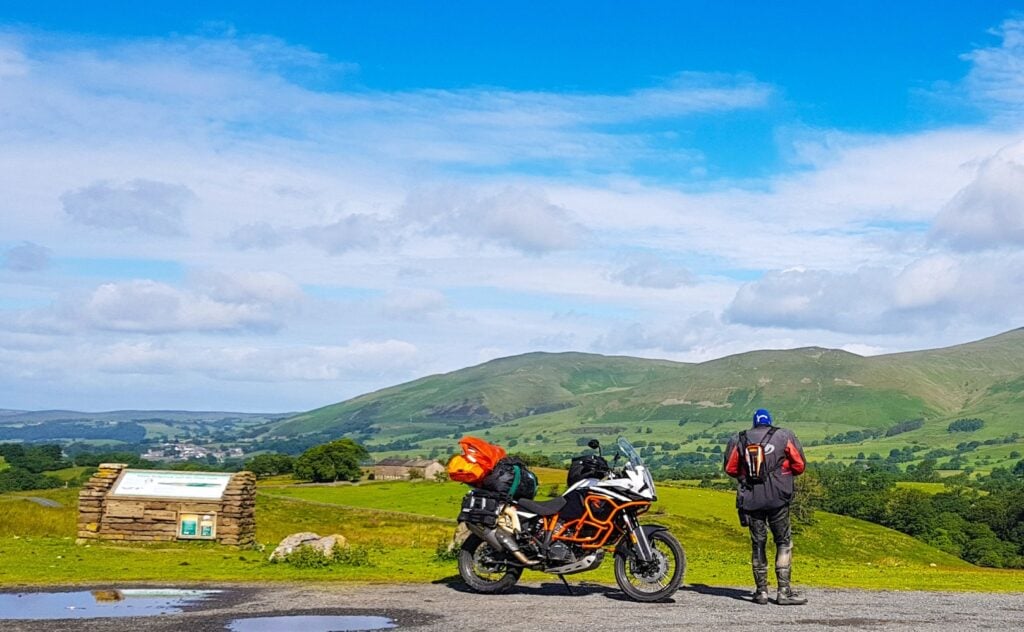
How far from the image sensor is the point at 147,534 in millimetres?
31016

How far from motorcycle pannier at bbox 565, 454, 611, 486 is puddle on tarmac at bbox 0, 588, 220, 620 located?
6.57m

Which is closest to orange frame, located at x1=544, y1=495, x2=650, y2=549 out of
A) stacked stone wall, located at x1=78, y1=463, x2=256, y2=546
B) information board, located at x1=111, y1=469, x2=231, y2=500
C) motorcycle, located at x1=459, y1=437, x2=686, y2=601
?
motorcycle, located at x1=459, y1=437, x2=686, y2=601

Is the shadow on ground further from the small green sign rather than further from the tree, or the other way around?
the tree

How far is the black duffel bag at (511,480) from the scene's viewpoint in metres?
17.0

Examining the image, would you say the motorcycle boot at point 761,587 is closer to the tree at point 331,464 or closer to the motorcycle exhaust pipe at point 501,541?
the motorcycle exhaust pipe at point 501,541

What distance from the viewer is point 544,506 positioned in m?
16.7

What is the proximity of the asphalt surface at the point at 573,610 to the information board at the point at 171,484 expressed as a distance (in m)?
15.0

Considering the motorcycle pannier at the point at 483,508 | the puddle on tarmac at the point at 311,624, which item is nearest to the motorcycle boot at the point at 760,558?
the motorcycle pannier at the point at 483,508

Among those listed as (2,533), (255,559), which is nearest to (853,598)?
(255,559)

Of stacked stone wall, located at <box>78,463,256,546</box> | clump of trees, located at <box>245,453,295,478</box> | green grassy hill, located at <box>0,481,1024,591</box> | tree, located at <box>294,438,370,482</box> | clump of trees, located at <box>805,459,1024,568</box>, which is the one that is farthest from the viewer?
clump of trees, located at <box>245,453,295,478</box>

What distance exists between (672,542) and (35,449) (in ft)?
626

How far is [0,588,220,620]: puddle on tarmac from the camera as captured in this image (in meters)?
14.5

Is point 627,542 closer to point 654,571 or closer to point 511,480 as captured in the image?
point 654,571

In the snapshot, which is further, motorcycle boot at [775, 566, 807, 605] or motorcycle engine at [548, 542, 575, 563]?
motorcycle engine at [548, 542, 575, 563]
